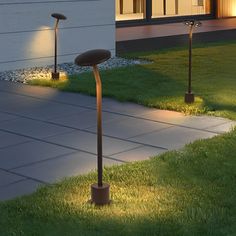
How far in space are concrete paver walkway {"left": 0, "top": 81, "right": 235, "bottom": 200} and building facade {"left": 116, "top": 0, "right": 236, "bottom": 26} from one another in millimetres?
12881

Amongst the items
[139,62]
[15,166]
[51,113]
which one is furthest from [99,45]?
[15,166]

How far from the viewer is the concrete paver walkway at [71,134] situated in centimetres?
711

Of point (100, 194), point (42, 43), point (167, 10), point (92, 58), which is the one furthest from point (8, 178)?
point (167, 10)

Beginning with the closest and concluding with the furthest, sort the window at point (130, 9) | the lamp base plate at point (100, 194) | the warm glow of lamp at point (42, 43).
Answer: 1. the lamp base plate at point (100, 194)
2. the warm glow of lamp at point (42, 43)
3. the window at point (130, 9)

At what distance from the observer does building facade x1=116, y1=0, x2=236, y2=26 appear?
23.8 m

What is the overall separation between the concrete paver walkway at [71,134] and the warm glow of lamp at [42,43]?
3.02m

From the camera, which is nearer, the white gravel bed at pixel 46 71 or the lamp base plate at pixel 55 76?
the lamp base plate at pixel 55 76

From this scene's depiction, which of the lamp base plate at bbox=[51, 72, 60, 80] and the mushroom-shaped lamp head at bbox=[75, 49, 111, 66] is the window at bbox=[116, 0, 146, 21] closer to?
the lamp base plate at bbox=[51, 72, 60, 80]

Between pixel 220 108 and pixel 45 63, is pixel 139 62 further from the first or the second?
pixel 220 108

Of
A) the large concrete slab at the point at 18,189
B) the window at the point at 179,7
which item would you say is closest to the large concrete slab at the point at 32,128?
the large concrete slab at the point at 18,189

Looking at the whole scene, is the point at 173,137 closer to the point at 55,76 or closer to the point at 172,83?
the point at 172,83

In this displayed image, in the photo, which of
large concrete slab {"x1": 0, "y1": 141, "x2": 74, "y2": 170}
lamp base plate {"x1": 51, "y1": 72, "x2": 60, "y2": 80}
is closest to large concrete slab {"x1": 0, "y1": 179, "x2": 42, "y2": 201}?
large concrete slab {"x1": 0, "y1": 141, "x2": 74, "y2": 170}

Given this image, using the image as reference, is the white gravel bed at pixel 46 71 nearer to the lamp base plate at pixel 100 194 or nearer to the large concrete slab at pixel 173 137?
the large concrete slab at pixel 173 137

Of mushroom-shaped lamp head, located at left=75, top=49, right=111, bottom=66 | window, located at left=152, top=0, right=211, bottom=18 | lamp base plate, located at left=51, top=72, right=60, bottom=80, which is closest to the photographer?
mushroom-shaped lamp head, located at left=75, top=49, right=111, bottom=66
